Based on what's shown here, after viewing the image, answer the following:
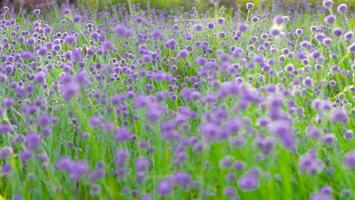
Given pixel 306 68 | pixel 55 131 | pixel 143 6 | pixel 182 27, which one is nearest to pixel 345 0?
pixel 143 6

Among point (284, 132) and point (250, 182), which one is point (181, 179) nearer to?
point (250, 182)

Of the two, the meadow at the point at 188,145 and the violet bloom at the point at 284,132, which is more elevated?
the violet bloom at the point at 284,132

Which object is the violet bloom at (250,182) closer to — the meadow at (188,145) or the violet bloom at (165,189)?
the meadow at (188,145)

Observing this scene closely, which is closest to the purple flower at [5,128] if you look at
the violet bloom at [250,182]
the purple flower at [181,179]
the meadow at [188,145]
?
the meadow at [188,145]

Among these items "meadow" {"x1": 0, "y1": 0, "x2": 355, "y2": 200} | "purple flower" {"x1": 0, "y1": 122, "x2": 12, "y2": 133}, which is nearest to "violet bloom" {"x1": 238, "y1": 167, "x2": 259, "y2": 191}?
"meadow" {"x1": 0, "y1": 0, "x2": 355, "y2": 200}

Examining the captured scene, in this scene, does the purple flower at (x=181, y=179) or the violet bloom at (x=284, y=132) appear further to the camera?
the purple flower at (x=181, y=179)

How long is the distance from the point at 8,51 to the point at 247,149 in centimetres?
311

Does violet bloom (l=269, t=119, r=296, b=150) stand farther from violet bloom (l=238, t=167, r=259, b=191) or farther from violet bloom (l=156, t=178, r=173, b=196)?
violet bloom (l=156, t=178, r=173, b=196)

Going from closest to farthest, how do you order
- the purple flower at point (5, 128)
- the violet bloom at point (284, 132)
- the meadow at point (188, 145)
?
the violet bloom at point (284, 132), the meadow at point (188, 145), the purple flower at point (5, 128)

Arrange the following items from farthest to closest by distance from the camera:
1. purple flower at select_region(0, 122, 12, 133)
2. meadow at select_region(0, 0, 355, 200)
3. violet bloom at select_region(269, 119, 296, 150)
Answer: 1. purple flower at select_region(0, 122, 12, 133)
2. meadow at select_region(0, 0, 355, 200)
3. violet bloom at select_region(269, 119, 296, 150)

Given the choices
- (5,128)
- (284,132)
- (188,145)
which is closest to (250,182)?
(284,132)

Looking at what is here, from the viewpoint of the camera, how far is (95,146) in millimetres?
2236

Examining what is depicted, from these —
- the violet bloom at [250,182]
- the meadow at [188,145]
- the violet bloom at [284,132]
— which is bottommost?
the meadow at [188,145]

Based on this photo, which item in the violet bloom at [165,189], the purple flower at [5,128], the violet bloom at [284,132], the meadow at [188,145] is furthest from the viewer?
the purple flower at [5,128]
